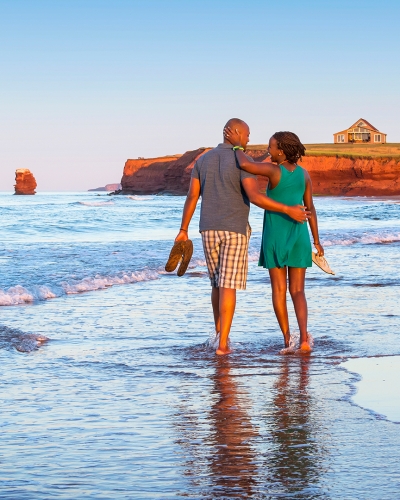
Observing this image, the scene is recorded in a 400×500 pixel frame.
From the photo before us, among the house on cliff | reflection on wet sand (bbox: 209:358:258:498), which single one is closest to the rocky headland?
the house on cliff

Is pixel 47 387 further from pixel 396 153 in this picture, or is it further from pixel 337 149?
pixel 337 149

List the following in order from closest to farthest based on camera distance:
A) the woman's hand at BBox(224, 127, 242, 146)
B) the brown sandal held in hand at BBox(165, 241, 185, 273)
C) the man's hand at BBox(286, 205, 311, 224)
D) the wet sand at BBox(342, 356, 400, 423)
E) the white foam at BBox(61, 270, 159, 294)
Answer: the wet sand at BBox(342, 356, 400, 423) → the man's hand at BBox(286, 205, 311, 224) → the woman's hand at BBox(224, 127, 242, 146) → the brown sandal held in hand at BBox(165, 241, 185, 273) → the white foam at BBox(61, 270, 159, 294)

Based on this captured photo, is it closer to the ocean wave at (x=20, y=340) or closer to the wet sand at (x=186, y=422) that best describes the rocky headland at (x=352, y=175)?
the ocean wave at (x=20, y=340)

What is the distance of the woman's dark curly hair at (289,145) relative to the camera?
6.59 m

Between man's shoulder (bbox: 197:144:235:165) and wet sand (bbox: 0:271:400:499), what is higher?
man's shoulder (bbox: 197:144:235:165)

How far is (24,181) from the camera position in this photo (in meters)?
155

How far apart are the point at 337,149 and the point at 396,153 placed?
1233 centimetres

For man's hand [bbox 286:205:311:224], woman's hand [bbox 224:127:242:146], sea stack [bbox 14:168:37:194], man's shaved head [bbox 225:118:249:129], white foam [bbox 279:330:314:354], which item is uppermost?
sea stack [bbox 14:168:37:194]

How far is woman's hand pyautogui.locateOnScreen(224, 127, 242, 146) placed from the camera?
6590 millimetres

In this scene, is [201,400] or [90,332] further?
[90,332]

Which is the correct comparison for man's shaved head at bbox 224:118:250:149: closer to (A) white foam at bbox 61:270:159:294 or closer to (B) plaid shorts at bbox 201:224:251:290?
(B) plaid shorts at bbox 201:224:251:290

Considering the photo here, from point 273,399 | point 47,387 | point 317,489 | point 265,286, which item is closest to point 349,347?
point 273,399

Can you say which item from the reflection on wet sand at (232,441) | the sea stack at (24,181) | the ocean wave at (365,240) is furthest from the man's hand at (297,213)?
the sea stack at (24,181)

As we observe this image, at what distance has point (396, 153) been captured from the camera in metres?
116
